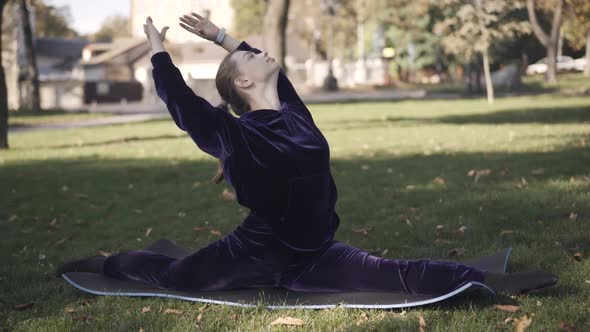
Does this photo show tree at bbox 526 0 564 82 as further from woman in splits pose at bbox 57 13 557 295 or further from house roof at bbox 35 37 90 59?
house roof at bbox 35 37 90 59

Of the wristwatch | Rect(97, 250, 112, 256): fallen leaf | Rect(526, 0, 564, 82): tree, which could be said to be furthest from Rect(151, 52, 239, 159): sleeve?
Rect(526, 0, 564, 82): tree

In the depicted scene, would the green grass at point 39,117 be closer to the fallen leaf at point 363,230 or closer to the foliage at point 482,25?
the foliage at point 482,25

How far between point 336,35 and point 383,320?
7088cm

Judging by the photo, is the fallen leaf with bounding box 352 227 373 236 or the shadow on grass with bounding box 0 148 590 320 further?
the fallen leaf with bounding box 352 227 373 236

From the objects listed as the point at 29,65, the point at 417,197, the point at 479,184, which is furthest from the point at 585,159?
the point at 29,65

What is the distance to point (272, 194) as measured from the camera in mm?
4141

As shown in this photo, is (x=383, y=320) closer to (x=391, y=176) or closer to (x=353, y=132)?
(x=391, y=176)

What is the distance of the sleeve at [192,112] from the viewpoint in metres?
3.84

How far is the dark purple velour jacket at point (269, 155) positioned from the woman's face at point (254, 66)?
19 cm

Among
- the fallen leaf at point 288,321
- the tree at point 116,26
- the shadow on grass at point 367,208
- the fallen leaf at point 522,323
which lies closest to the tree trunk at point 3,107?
the shadow on grass at point 367,208

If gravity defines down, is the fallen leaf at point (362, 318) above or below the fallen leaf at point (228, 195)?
above

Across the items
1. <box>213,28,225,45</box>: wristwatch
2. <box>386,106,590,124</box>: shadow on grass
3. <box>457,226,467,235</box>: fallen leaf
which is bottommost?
<box>386,106,590,124</box>: shadow on grass

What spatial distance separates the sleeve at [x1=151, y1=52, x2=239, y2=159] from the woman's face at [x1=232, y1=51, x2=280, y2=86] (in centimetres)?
31

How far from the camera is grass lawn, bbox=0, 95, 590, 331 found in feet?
13.8
